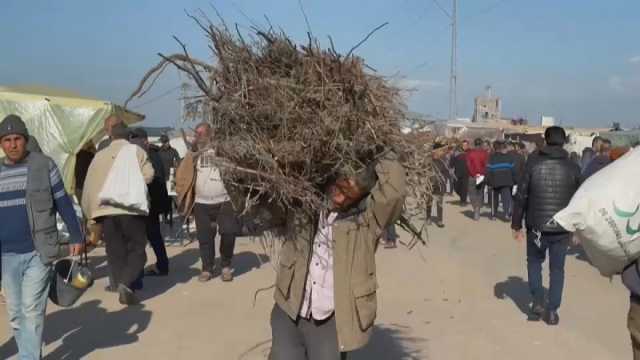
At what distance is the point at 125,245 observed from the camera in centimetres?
722

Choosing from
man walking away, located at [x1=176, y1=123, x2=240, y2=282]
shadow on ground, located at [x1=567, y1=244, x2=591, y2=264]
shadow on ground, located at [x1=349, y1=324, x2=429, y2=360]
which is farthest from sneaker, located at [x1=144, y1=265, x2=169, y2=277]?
shadow on ground, located at [x1=567, y1=244, x2=591, y2=264]

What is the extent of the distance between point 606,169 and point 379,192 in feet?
4.22

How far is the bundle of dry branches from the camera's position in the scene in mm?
3066

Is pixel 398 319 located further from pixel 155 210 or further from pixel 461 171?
pixel 461 171

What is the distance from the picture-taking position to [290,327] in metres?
3.47

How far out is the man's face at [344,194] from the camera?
130 inches

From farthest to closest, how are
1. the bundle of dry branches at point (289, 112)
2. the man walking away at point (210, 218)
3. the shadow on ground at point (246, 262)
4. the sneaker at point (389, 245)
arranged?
the sneaker at point (389, 245) → the shadow on ground at point (246, 262) → the man walking away at point (210, 218) → the bundle of dry branches at point (289, 112)

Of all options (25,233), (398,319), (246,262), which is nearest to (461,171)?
(246,262)

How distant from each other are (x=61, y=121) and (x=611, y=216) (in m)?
8.57

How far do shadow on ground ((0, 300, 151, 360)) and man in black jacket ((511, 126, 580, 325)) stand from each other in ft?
12.6

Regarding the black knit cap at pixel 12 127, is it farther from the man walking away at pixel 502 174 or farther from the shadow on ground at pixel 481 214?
the shadow on ground at pixel 481 214

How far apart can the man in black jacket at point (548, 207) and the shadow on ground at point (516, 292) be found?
13.0 inches

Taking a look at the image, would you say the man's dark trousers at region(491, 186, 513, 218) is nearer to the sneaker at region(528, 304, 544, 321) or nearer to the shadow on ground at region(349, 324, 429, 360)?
the sneaker at region(528, 304, 544, 321)

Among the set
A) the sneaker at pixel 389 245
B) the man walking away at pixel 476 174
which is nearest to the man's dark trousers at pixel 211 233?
the sneaker at pixel 389 245
